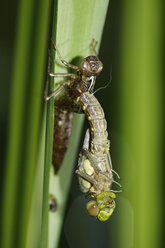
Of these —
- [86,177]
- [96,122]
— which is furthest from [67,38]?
[86,177]

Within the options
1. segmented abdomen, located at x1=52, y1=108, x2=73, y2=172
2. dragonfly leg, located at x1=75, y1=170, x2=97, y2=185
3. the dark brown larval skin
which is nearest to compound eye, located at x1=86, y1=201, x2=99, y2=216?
dragonfly leg, located at x1=75, y1=170, x2=97, y2=185

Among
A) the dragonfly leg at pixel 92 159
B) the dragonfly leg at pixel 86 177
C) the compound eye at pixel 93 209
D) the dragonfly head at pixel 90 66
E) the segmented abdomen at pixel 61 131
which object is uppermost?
the dragonfly head at pixel 90 66

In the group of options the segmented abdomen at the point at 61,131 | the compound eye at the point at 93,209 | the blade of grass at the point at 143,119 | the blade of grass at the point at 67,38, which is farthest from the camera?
the segmented abdomen at the point at 61,131

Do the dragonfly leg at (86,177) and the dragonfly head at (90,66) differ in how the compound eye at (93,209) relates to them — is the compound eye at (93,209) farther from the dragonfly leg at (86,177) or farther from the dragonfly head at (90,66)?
the dragonfly head at (90,66)

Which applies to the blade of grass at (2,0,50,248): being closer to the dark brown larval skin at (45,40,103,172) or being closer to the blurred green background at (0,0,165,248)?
the blurred green background at (0,0,165,248)

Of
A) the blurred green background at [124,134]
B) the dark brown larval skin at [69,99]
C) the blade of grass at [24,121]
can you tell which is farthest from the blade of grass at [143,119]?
the blade of grass at [24,121]

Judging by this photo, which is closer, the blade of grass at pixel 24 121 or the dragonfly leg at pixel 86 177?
the blade of grass at pixel 24 121

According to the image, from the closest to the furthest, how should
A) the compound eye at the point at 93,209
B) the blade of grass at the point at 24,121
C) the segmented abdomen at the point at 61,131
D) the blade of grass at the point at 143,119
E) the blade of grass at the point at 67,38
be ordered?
1. the blade of grass at the point at 67,38
2. the blade of grass at the point at 24,121
3. the compound eye at the point at 93,209
4. the blade of grass at the point at 143,119
5. the segmented abdomen at the point at 61,131

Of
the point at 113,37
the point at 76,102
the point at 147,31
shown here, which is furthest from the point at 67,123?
the point at 113,37
